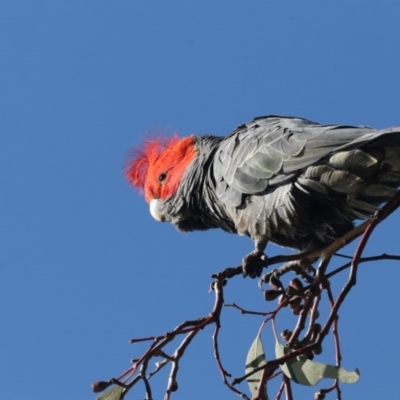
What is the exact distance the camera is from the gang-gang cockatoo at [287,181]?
3.07 metres

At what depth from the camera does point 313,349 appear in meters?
2.19

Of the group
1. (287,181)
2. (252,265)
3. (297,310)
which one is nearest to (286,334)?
(297,310)

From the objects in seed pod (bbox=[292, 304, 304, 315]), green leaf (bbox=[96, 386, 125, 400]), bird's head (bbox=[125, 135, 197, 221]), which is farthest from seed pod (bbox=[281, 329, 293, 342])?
bird's head (bbox=[125, 135, 197, 221])

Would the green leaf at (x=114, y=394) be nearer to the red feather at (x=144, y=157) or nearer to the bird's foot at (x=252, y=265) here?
the bird's foot at (x=252, y=265)

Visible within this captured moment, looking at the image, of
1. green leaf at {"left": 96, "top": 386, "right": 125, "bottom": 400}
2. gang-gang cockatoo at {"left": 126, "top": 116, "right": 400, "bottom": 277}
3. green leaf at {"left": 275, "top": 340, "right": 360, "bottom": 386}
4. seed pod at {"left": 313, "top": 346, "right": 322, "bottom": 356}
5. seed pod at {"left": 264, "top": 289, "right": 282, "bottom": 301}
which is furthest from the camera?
gang-gang cockatoo at {"left": 126, "top": 116, "right": 400, "bottom": 277}

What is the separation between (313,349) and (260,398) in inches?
9.3

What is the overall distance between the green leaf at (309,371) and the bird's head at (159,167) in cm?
171

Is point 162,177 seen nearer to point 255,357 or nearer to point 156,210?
point 156,210

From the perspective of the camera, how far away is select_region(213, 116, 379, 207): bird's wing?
10.3ft

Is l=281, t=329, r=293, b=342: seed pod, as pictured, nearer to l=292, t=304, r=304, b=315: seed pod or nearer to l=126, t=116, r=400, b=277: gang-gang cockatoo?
l=292, t=304, r=304, b=315: seed pod

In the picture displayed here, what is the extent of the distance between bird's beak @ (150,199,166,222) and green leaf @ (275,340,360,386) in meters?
1.76

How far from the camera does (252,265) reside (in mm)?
3184

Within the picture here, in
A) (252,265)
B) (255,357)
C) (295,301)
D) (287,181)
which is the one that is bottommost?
(255,357)

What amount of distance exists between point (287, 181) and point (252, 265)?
1.36 ft
